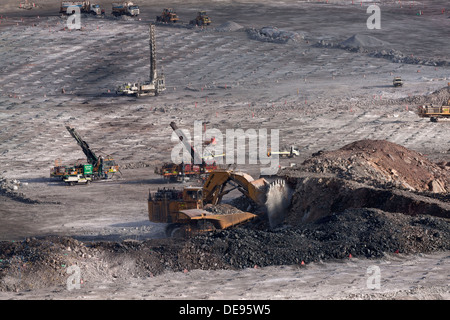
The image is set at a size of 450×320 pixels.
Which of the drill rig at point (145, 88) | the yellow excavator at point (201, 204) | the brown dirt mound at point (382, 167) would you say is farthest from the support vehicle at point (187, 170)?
the drill rig at point (145, 88)

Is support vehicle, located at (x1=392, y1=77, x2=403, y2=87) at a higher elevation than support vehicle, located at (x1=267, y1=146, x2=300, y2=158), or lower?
higher

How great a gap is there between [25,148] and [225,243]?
95.6ft

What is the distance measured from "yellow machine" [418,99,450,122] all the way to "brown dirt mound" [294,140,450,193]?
43.7 feet

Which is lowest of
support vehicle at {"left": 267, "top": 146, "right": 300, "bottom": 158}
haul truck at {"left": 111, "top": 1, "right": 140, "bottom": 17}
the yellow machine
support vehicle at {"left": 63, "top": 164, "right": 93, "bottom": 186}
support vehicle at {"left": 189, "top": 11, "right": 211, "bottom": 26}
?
support vehicle at {"left": 267, "top": 146, "right": 300, "bottom": 158}

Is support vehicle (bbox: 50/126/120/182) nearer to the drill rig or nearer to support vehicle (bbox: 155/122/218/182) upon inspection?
support vehicle (bbox: 155/122/218/182)

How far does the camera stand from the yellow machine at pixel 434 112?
54.2 metres

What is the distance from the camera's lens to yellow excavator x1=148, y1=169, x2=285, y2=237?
2994 cm

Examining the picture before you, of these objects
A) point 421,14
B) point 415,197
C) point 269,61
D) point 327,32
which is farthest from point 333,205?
point 421,14

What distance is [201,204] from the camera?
1226 inches

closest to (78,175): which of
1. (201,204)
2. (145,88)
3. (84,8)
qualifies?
(201,204)

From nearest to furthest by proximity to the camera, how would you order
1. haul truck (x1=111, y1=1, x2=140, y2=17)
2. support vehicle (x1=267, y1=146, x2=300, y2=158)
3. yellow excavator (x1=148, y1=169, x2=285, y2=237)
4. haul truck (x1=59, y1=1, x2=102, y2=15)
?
yellow excavator (x1=148, y1=169, x2=285, y2=237) → support vehicle (x1=267, y1=146, x2=300, y2=158) → haul truck (x1=111, y1=1, x2=140, y2=17) → haul truck (x1=59, y1=1, x2=102, y2=15)

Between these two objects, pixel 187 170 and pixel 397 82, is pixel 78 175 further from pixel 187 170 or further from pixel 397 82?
pixel 397 82

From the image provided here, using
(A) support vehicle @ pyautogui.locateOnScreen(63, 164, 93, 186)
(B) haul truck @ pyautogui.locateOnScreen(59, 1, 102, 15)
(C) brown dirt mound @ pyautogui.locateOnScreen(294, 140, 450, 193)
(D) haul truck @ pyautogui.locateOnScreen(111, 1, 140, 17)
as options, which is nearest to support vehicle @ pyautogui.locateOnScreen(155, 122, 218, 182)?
(A) support vehicle @ pyautogui.locateOnScreen(63, 164, 93, 186)

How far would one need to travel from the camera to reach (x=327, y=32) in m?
84.1
